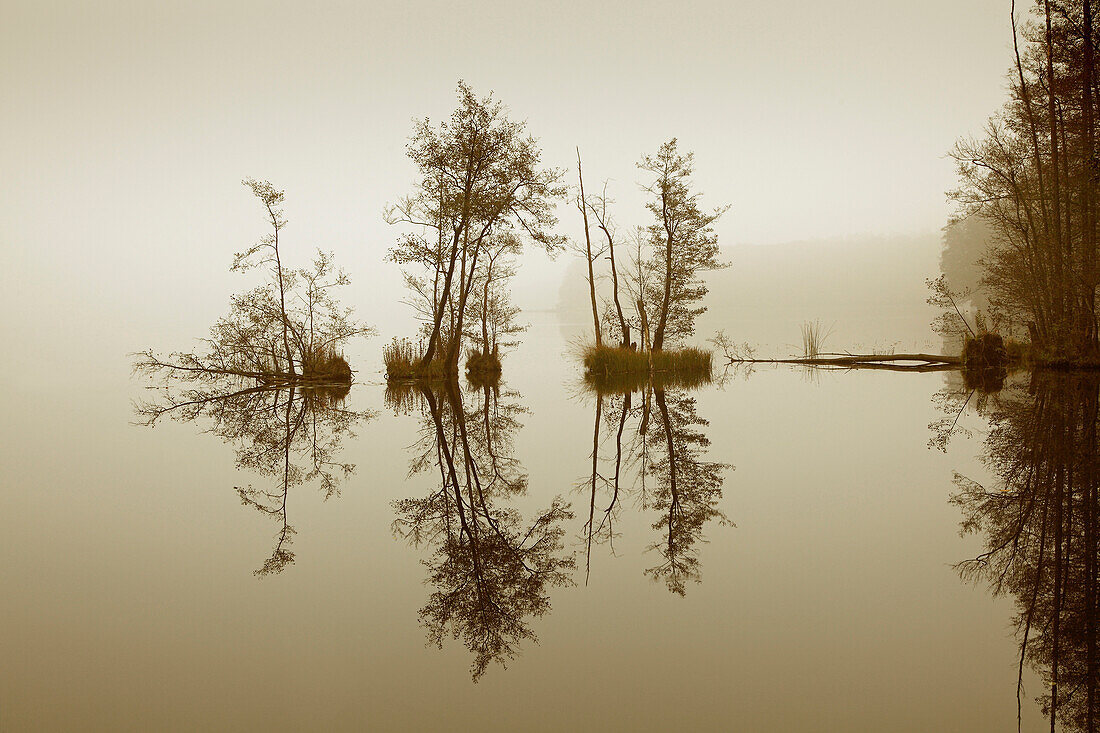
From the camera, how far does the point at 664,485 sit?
6.64m

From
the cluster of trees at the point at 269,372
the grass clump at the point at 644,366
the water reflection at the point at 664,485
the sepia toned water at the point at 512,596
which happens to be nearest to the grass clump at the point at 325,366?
the cluster of trees at the point at 269,372

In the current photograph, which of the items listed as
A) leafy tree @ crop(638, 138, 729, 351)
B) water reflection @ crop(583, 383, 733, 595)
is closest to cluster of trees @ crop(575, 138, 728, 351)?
leafy tree @ crop(638, 138, 729, 351)

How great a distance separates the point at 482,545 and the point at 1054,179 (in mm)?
18895

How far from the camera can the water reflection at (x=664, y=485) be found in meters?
4.62

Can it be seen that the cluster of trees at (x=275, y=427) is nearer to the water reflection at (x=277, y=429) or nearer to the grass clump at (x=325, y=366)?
the water reflection at (x=277, y=429)

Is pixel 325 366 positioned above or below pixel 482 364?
above

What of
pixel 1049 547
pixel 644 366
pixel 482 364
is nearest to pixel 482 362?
pixel 482 364

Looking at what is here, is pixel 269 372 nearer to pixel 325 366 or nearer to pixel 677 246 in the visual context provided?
pixel 325 366

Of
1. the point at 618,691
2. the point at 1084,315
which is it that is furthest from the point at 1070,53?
the point at 618,691

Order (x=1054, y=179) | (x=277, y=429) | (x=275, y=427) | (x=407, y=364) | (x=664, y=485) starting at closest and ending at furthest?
(x=664, y=485) → (x=277, y=429) → (x=275, y=427) → (x=1054, y=179) → (x=407, y=364)

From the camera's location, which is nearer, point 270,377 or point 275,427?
point 275,427

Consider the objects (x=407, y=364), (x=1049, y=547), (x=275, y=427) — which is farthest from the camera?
(x=407, y=364)

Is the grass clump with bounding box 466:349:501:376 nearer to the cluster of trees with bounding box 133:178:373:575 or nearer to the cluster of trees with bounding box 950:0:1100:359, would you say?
the cluster of trees with bounding box 133:178:373:575

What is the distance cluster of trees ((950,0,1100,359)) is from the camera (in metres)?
16.4
